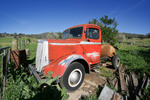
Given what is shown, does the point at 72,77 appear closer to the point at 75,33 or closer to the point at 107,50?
the point at 75,33

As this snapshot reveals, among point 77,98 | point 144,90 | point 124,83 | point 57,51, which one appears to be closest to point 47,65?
point 57,51

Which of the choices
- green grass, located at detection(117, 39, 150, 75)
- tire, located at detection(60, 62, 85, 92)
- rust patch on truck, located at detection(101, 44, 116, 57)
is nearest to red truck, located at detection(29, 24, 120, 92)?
tire, located at detection(60, 62, 85, 92)

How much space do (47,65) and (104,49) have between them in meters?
3.77

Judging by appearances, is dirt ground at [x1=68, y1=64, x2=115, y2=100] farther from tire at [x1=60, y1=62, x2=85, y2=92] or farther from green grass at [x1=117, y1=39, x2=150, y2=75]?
green grass at [x1=117, y1=39, x2=150, y2=75]

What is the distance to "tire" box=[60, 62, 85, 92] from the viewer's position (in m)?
2.28

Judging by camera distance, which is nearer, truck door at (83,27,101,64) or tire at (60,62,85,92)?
tire at (60,62,85,92)

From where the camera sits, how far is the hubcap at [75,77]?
8.19 ft

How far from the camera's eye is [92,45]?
11.3 feet

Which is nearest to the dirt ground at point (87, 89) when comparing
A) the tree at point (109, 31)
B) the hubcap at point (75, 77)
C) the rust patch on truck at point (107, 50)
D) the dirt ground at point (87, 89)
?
the dirt ground at point (87, 89)

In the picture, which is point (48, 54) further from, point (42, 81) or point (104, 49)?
point (104, 49)

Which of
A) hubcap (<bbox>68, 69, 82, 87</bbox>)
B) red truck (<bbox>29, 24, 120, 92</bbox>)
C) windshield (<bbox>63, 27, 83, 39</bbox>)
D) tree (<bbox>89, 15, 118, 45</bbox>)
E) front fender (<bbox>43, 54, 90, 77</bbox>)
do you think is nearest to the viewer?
front fender (<bbox>43, 54, 90, 77</bbox>)

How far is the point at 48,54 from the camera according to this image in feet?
7.63

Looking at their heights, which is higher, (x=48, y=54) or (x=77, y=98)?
(x=48, y=54)

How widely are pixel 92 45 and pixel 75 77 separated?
5.46 feet
